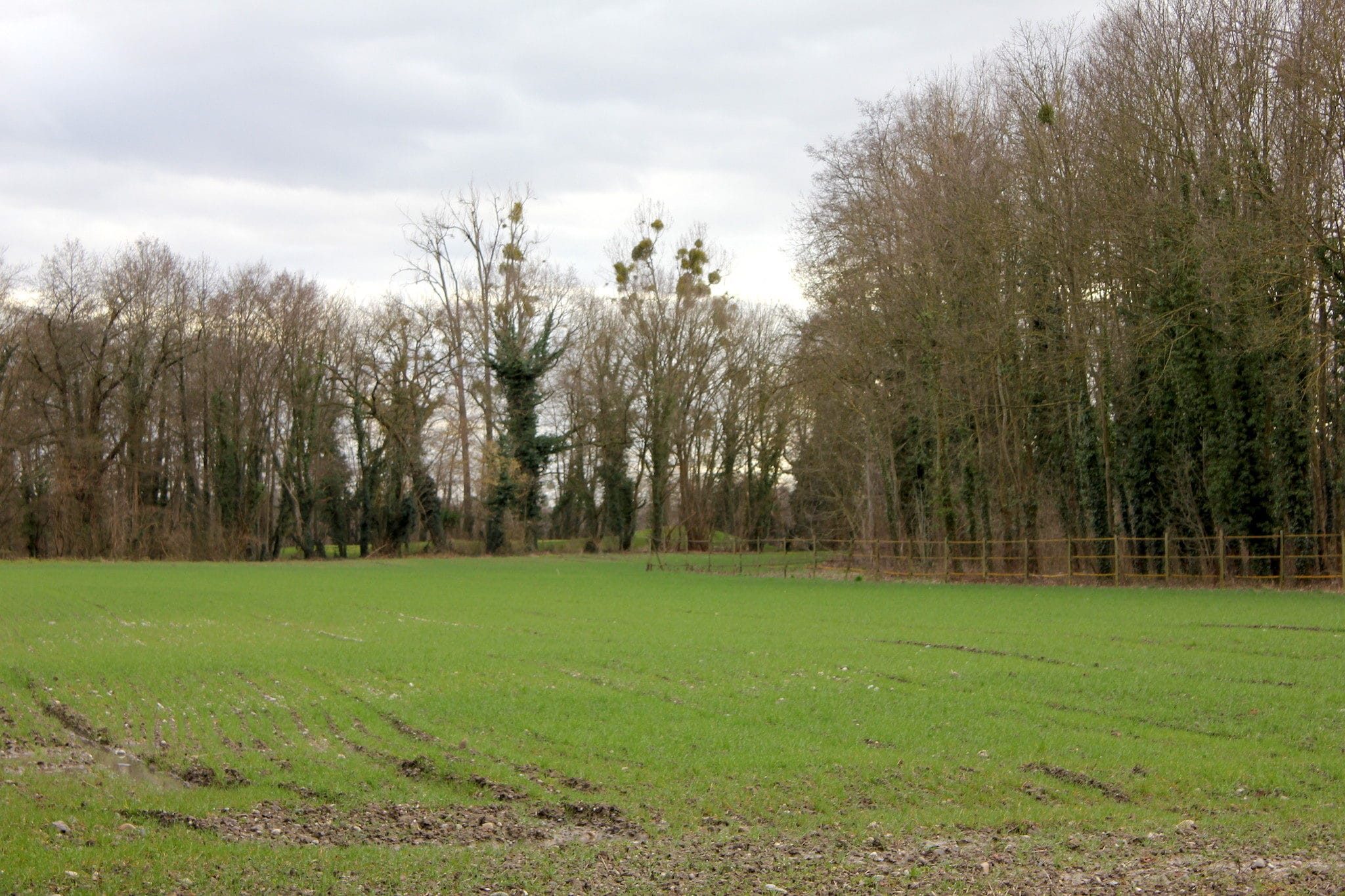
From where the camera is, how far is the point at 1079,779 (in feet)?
28.5

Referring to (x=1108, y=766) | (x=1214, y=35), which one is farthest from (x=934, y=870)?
(x=1214, y=35)

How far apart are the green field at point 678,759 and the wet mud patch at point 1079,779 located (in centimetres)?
4

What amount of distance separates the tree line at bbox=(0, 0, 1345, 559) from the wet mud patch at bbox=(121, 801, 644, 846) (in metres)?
23.2

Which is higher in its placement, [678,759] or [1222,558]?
[1222,558]

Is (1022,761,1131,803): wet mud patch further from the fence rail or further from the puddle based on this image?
the fence rail

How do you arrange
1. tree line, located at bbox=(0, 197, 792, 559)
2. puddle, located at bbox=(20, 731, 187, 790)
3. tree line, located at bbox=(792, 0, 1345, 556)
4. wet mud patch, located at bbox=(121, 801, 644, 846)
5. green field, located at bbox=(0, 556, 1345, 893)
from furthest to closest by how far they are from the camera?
1. tree line, located at bbox=(0, 197, 792, 559)
2. tree line, located at bbox=(792, 0, 1345, 556)
3. puddle, located at bbox=(20, 731, 187, 790)
4. wet mud patch, located at bbox=(121, 801, 644, 846)
5. green field, located at bbox=(0, 556, 1345, 893)

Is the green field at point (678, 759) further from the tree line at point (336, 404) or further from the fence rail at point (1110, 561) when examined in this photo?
the tree line at point (336, 404)

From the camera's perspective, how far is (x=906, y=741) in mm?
10016

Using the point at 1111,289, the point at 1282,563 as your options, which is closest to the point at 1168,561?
the point at 1282,563

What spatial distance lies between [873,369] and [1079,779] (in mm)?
30706

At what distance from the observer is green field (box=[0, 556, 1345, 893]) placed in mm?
6398

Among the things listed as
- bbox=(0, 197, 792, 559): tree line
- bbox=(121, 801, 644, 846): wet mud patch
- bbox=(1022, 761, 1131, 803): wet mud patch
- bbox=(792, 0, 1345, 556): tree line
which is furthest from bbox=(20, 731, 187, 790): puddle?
bbox=(0, 197, 792, 559): tree line

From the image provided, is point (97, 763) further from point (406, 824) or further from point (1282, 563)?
point (1282, 563)

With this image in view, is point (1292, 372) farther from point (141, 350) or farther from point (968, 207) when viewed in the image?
point (141, 350)
